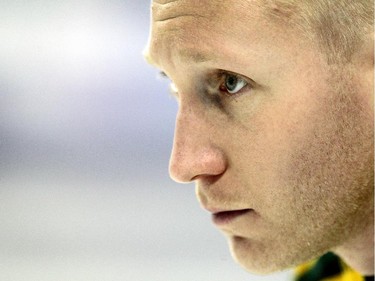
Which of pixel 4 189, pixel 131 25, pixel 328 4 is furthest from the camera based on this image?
pixel 4 189

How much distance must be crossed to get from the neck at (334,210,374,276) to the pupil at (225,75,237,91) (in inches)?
11.6

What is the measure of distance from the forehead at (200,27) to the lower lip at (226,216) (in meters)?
0.24

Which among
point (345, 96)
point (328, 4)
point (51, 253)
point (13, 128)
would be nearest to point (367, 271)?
point (345, 96)

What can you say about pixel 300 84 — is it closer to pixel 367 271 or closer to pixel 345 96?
pixel 345 96

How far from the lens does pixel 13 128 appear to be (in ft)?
6.31

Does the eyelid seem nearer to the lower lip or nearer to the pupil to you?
the pupil

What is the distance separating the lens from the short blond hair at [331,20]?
928 millimetres

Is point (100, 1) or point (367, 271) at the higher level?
point (100, 1)

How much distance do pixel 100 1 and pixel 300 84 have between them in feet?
3.70

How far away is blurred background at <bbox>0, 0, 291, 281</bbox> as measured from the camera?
5.87 feet

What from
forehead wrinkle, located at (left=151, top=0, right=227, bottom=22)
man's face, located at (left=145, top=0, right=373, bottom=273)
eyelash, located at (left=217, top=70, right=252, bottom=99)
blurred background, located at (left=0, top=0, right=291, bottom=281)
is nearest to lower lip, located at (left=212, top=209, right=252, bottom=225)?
man's face, located at (left=145, top=0, right=373, bottom=273)

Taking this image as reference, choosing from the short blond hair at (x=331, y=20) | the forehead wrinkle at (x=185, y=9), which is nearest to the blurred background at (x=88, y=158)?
the forehead wrinkle at (x=185, y=9)

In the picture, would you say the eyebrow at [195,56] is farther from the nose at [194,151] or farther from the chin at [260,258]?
the chin at [260,258]

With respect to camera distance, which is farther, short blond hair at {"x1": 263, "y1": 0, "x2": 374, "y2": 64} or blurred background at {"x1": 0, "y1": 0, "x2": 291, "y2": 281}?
blurred background at {"x1": 0, "y1": 0, "x2": 291, "y2": 281}
